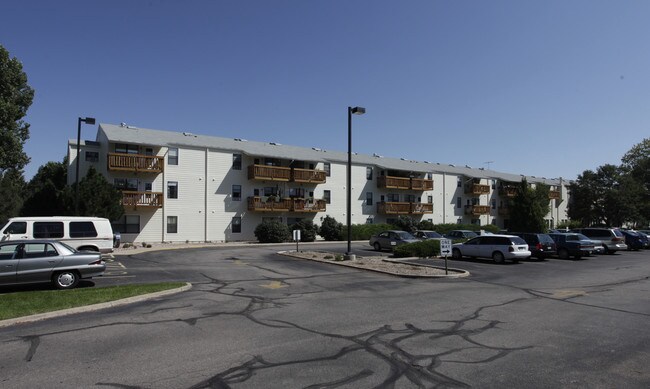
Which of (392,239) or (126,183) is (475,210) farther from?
(126,183)

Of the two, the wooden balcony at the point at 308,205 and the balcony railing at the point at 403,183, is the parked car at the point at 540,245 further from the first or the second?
the balcony railing at the point at 403,183

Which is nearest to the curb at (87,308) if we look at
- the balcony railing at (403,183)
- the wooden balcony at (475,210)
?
the balcony railing at (403,183)

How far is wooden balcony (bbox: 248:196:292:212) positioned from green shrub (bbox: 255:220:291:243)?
7.47 ft

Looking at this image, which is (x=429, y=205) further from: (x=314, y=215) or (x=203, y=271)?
(x=203, y=271)

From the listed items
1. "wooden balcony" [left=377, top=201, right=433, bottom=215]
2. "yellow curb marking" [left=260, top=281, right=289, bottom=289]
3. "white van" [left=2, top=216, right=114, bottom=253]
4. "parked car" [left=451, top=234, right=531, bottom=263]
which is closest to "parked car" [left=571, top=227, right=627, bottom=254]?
"parked car" [left=451, top=234, right=531, bottom=263]

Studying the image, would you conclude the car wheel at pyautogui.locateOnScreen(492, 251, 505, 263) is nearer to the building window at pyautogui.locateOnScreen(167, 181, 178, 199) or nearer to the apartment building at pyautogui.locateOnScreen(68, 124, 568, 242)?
the apartment building at pyautogui.locateOnScreen(68, 124, 568, 242)

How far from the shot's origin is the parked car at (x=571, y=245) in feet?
88.7

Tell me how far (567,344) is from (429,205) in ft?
160

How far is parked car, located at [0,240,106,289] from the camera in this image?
40.0 ft

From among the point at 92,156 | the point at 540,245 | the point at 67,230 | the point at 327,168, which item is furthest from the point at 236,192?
the point at 540,245

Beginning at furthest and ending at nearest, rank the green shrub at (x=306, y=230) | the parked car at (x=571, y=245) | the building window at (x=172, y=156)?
the green shrub at (x=306, y=230) → the building window at (x=172, y=156) → the parked car at (x=571, y=245)

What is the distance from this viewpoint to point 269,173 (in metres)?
42.9

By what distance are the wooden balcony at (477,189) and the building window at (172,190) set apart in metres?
39.2

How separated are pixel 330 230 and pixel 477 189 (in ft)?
85.3
